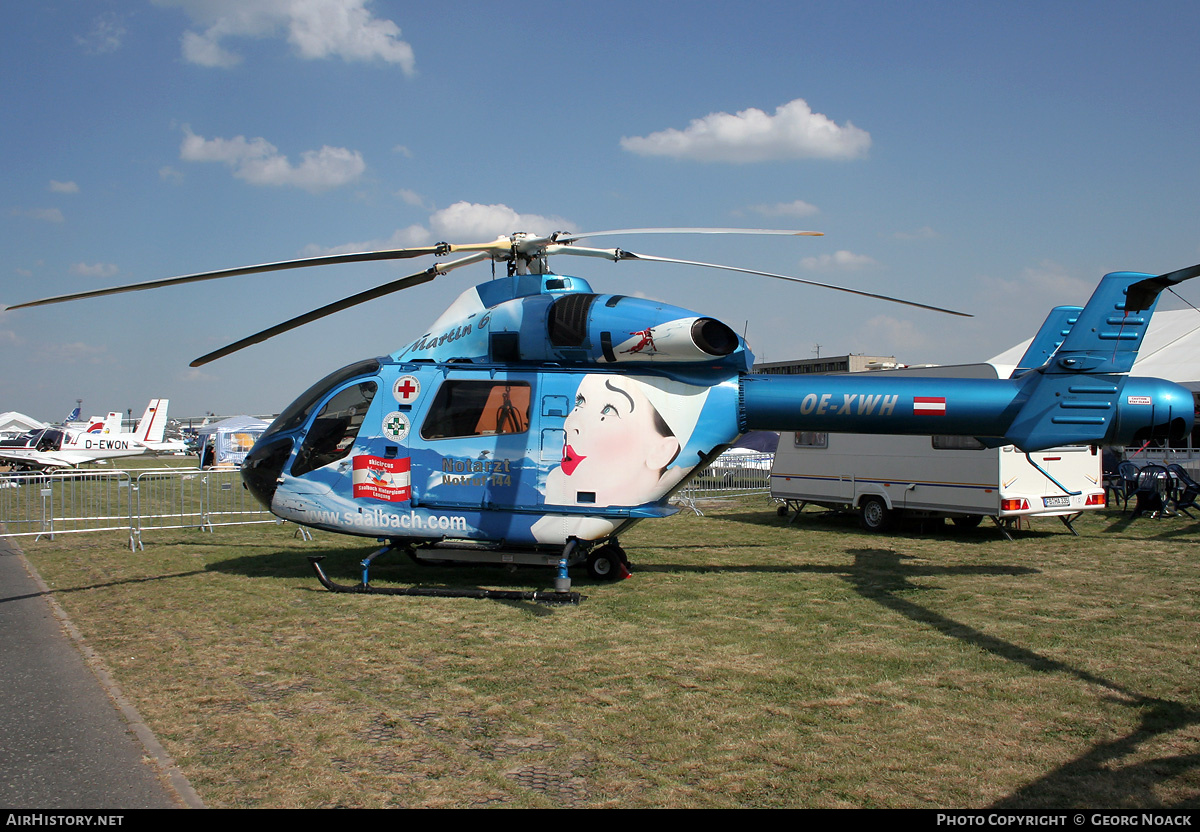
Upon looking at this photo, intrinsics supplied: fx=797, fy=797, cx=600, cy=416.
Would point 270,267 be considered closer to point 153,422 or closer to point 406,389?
point 406,389

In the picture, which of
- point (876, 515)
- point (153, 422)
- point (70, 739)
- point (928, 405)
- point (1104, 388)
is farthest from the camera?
point (153, 422)

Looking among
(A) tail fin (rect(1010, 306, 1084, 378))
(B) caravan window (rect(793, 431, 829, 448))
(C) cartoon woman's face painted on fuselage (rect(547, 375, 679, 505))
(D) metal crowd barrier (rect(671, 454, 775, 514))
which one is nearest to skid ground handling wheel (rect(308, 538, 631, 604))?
(C) cartoon woman's face painted on fuselage (rect(547, 375, 679, 505))

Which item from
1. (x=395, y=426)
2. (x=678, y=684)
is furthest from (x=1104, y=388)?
(x=395, y=426)

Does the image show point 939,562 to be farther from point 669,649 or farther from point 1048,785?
point 1048,785

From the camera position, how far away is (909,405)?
28.7 feet

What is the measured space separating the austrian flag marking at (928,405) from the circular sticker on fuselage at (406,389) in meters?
5.64

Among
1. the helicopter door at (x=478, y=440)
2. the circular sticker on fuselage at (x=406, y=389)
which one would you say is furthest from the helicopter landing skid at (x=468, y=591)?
the circular sticker on fuselage at (x=406, y=389)

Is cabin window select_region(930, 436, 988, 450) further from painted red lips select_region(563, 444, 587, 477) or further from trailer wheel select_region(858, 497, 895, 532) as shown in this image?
painted red lips select_region(563, 444, 587, 477)

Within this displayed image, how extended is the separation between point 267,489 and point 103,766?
18.7 ft

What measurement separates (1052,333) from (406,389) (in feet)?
24.7

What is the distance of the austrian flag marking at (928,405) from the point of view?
28.7 ft

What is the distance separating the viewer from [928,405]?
875 centimetres
